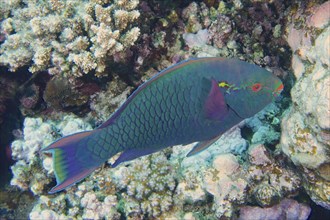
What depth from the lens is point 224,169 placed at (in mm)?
3223

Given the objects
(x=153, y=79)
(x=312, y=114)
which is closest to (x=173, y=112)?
(x=153, y=79)

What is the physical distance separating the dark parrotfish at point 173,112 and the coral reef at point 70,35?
5.60 feet

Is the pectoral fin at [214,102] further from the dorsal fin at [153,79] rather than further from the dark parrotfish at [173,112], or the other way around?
the dorsal fin at [153,79]

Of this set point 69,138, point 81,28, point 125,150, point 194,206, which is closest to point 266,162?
point 194,206

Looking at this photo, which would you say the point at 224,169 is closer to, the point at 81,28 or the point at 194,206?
the point at 194,206

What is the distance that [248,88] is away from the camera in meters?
2.13

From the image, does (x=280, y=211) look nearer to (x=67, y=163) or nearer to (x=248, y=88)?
(x=248, y=88)

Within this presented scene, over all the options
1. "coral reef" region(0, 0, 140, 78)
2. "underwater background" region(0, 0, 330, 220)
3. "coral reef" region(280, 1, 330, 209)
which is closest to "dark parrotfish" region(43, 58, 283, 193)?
"coral reef" region(280, 1, 330, 209)

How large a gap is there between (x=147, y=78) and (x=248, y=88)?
6.25ft

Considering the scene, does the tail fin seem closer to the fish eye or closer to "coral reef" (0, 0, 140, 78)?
the fish eye

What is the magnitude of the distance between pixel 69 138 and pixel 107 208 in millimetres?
1579

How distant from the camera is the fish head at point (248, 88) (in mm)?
2107

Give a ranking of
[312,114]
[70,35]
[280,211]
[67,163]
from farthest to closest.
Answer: [70,35], [280,211], [312,114], [67,163]

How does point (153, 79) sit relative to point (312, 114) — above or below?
above
